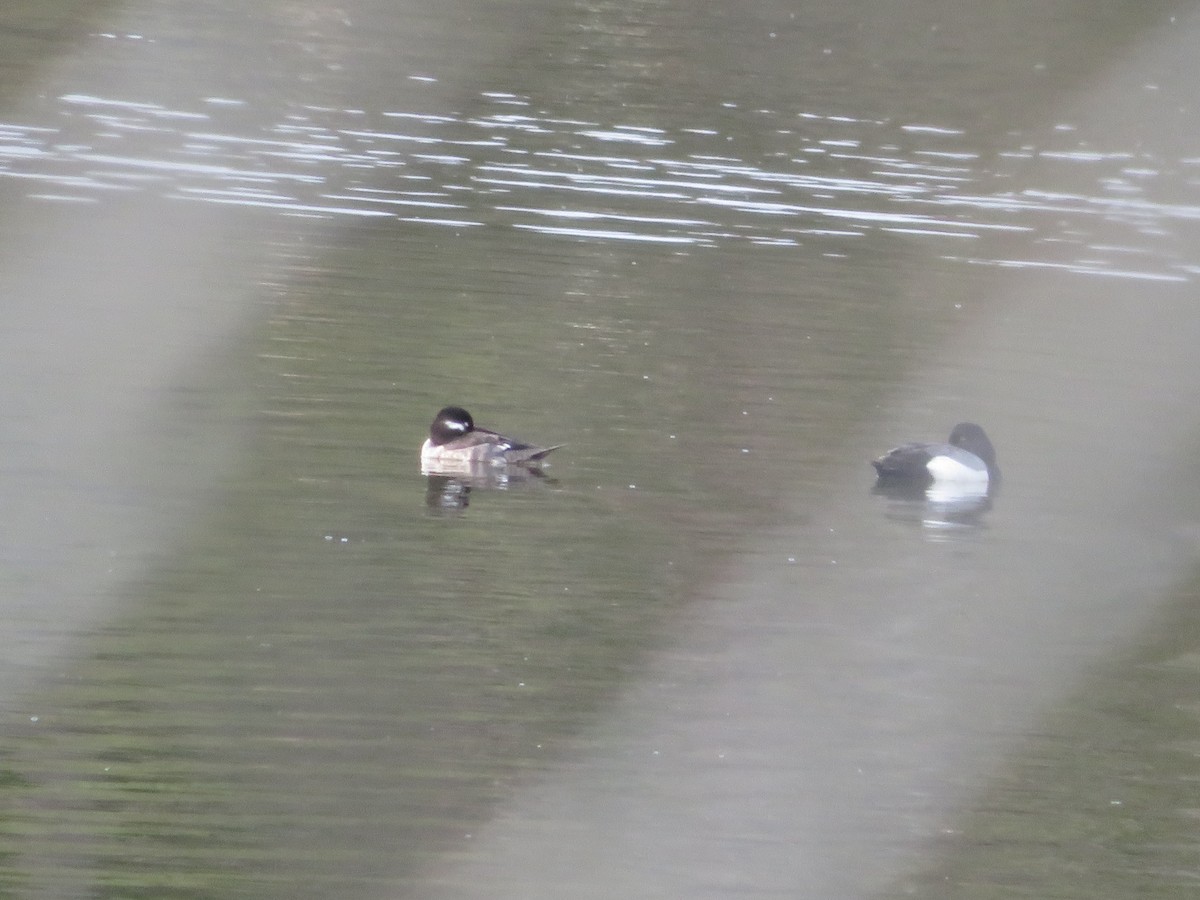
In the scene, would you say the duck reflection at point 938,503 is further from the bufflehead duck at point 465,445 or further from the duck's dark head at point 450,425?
the duck's dark head at point 450,425

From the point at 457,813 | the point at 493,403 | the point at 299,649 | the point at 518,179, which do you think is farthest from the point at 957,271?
the point at 457,813

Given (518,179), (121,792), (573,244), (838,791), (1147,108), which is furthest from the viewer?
(1147,108)

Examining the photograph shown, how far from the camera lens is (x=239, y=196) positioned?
2103cm

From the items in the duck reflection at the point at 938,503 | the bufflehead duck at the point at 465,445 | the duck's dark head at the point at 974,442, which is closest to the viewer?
the duck reflection at the point at 938,503

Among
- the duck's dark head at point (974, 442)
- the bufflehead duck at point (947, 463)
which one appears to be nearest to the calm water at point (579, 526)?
the bufflehead duck at point (947, 463)

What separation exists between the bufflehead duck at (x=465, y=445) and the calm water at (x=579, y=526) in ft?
0.76

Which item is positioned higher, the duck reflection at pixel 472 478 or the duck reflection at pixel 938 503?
the duck reflection at pixel 472 478

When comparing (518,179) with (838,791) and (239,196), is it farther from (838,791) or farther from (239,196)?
(838,791)

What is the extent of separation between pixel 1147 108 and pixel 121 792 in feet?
96.4

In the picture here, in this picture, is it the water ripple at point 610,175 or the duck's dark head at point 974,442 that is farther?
the water ripple at point 610,175

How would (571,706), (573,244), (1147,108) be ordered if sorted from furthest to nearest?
(1147,108) → (573,244) → (571,706)

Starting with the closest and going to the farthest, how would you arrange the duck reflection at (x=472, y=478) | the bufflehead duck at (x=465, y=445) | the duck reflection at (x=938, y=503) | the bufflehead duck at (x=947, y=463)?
the duck reflection at (x=472, y=478) → the duck reflection at (x=938, y=503) → the bufflehead duck at (x=465, y=445) → the bufflehead duck at (x=947, y=463)

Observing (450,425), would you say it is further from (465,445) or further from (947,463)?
(947,463)

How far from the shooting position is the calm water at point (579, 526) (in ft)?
24.9
